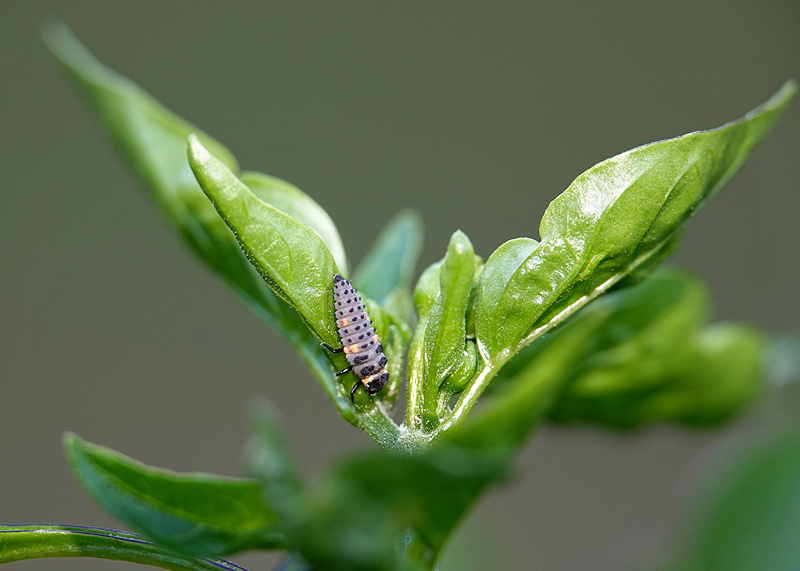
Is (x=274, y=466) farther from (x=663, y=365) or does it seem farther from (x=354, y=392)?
(x=663, y=365)

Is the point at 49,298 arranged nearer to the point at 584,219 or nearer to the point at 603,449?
the point at 603,449

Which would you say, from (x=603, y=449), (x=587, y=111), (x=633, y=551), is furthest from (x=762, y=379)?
(x=587, y=111)

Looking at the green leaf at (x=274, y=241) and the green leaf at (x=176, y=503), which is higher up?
the green leaf at (x=274, y=241)

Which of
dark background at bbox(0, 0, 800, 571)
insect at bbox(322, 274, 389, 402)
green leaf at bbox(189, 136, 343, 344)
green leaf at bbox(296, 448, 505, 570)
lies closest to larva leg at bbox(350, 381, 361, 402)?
insect at bbox(322, 274, 389, 402)

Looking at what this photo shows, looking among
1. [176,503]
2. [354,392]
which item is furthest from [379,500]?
[354,392]

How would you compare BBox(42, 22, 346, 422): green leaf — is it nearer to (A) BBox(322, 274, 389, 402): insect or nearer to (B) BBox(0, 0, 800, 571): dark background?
(A) BBox(322, 274, 389, 402): insect

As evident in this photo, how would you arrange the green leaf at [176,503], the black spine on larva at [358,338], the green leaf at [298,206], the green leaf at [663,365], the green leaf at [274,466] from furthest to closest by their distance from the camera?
the green leaf at [663,365] → the green leaf at [298,206] → the black spine on larva at [358,338] → the green leaf at [176,503] → the green leaf at [274,466]

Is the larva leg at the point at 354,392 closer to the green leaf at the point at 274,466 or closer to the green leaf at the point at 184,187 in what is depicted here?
the green leaf at the point at 184,187

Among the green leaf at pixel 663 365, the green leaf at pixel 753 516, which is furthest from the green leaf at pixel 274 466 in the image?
the green leaf at pixel 663 365
